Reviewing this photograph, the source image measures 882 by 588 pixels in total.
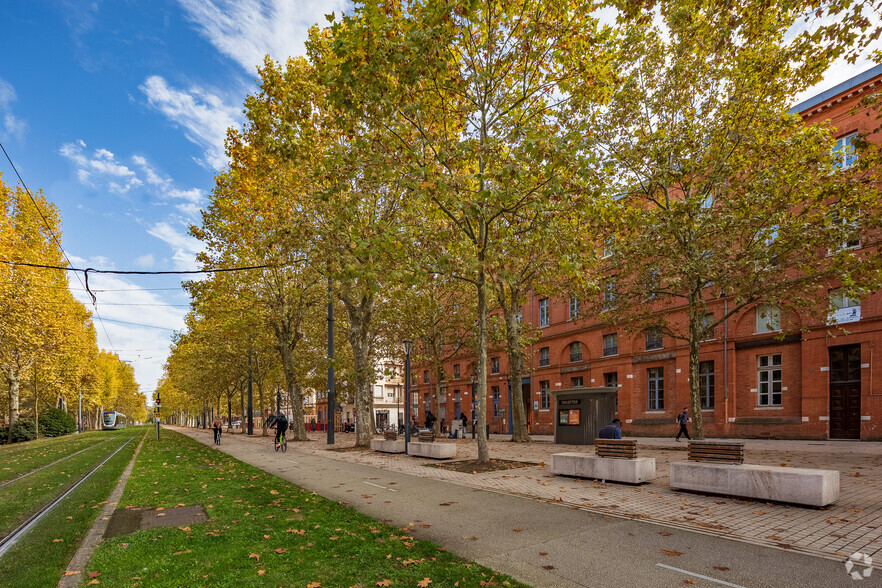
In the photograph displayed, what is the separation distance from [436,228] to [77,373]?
1583 inches

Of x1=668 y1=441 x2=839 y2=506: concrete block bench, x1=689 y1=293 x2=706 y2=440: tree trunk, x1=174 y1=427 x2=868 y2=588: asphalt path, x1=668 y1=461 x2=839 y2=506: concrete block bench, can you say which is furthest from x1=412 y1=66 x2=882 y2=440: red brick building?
x1=174 y1=427 x2=868 y2=588: asphalt path

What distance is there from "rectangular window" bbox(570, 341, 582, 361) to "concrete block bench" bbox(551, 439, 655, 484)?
23.6m

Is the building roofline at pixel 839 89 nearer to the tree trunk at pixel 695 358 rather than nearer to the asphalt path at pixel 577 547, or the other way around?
the tree trunk at pixel 695 358

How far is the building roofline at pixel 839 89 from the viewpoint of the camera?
68.1 ft

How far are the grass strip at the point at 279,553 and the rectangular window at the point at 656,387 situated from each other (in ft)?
80.6

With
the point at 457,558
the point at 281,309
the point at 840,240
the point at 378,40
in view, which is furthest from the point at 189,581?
the point at 281,309

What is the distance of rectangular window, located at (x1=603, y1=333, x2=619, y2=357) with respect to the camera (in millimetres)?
31514

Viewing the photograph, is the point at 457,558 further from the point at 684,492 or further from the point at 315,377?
the point at 315,377

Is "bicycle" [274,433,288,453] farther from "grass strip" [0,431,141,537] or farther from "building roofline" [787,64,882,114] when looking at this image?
"building roofline" [787,64,882,114]

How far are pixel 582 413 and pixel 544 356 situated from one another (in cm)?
1549

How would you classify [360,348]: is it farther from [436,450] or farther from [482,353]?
[482,353]

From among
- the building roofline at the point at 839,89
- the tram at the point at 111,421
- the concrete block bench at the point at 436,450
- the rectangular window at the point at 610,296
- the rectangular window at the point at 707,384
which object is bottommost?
the tram at the point at 111,421

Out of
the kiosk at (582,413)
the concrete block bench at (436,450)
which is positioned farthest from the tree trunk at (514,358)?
the concrete block bench at (436,450)

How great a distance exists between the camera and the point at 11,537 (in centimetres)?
698
